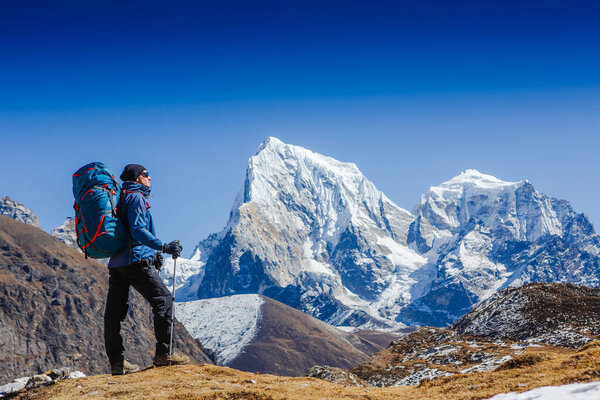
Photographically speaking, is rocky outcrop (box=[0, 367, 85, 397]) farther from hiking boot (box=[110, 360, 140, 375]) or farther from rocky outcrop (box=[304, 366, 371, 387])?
rocky outcrop (box=[304, 366, 371, 387])

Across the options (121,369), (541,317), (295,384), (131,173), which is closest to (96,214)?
(131,173)

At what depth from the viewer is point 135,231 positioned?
15.0 m

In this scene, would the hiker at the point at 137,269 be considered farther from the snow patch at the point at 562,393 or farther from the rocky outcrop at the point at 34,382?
the snow patch at the point at 562,393

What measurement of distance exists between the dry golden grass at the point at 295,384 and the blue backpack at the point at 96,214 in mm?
3676

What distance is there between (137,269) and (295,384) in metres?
5.69

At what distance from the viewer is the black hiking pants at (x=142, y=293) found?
50.9 ft

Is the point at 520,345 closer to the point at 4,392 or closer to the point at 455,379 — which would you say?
the point at 455,379

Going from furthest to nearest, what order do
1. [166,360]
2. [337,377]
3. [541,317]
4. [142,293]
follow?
[541,317], [337,377], [166,360], [142,293]

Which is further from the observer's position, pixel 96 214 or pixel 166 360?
pixel 166 360

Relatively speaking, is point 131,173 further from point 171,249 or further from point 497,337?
point 497,337

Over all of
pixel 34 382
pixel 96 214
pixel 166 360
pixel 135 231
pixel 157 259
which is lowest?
pixel 34 382

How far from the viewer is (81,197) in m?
15.3

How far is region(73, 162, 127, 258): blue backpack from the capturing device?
49.1ft

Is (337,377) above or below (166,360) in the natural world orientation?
below
